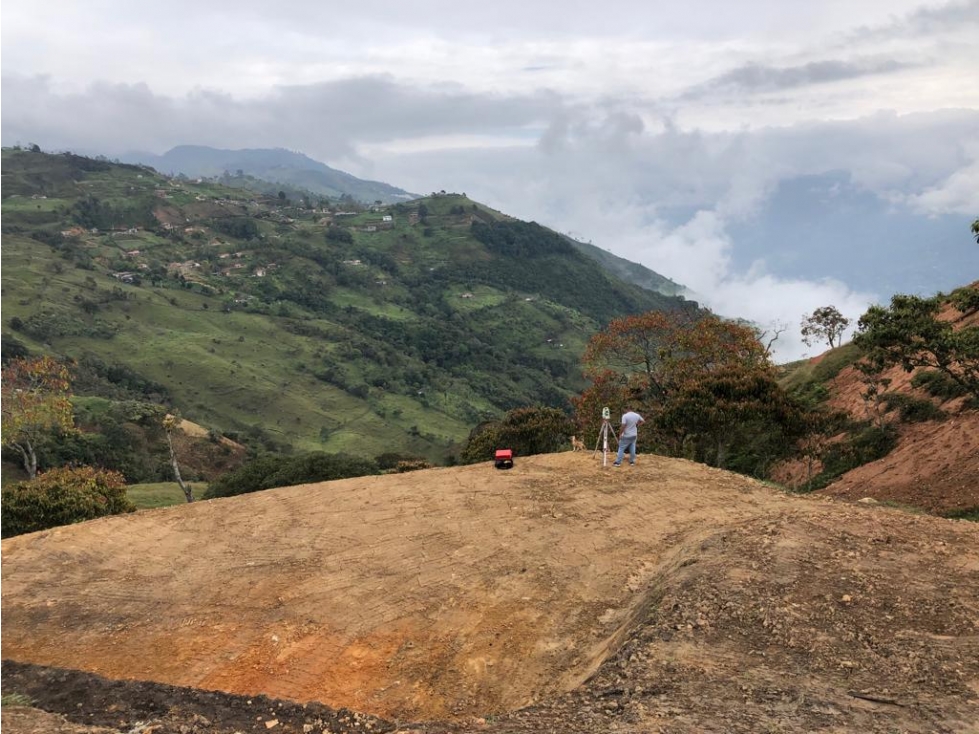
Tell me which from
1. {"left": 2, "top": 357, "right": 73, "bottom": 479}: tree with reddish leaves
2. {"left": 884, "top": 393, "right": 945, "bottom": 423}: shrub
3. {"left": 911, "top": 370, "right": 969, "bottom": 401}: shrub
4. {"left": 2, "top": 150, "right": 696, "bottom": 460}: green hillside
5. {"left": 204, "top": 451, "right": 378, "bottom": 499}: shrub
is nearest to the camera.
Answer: {"left": 884, "top": 393, "right": 945, "bottom": 423}: shrub

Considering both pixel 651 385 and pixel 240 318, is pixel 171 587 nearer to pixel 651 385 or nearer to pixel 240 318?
pixel 651 385

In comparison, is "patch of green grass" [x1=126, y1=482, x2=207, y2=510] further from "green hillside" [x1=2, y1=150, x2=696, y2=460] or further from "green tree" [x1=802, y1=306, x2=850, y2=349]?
"green tree" [x1=802, y1=306, x2=850, y2=349]

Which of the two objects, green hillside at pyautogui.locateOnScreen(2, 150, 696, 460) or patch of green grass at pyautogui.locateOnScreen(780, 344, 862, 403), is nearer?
patch of green grass at pyautogui.locateOnScreen(780, 344, 862, 403)

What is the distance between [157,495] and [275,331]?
110 meters

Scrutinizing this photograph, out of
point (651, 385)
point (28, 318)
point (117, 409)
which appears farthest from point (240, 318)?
point (651, 385)

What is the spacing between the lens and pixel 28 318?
110m

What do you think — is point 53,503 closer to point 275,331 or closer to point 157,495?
point 157,495

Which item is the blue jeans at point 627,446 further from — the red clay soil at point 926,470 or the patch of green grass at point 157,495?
the patch of green grass at point 157,495

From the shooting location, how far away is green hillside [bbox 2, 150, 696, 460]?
352 feet

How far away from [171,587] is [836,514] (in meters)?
13.6

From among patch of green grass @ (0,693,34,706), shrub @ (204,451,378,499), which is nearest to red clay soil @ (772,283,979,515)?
patch of green grass @ (0,693,34,706)

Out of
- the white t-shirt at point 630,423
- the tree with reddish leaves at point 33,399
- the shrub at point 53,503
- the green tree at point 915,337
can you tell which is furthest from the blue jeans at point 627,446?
the tree with reddish leaves at point 33,399

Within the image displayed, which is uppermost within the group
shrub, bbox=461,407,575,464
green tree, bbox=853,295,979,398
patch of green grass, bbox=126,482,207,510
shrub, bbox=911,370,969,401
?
green tree, bbox=853,295,979,398

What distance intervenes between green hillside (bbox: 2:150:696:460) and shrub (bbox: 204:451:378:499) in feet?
166
